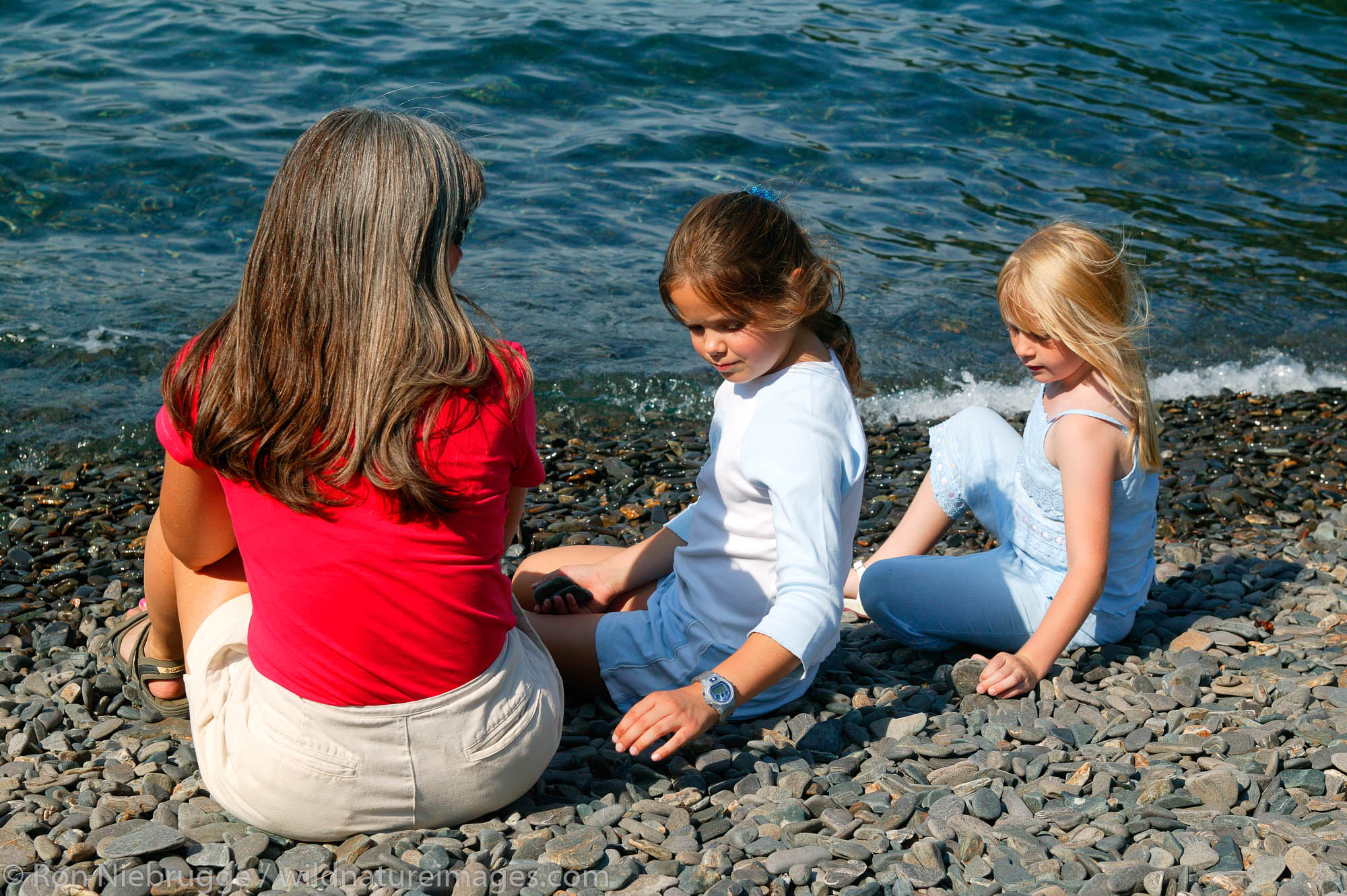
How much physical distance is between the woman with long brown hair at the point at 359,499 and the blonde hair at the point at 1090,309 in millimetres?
1812

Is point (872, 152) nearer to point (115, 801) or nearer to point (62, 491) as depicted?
point (62, 491)

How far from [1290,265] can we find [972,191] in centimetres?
304

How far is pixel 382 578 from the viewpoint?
2.58m

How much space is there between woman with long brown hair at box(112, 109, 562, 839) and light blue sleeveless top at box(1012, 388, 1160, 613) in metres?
1.92

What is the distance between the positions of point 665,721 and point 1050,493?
1801 mm

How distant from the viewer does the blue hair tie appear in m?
3.28

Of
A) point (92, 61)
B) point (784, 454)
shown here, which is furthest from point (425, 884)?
point (92, 61)

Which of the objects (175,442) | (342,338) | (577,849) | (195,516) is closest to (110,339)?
(195,516)

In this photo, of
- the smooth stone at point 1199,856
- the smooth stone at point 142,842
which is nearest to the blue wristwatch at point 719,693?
the smooth stone at point 1199,856

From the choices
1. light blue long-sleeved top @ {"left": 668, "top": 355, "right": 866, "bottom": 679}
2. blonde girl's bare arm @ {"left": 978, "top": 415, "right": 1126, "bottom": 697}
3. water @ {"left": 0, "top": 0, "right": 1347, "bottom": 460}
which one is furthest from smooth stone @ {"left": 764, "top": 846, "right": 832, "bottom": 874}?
water @ {"left": 0, "top": 0, "right": 1347, "bottom": 460}

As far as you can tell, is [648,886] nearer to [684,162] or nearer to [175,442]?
[175,442]

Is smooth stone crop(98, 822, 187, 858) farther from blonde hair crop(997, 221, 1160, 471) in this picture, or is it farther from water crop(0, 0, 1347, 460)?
water crop(0, 0, 1347, 460)

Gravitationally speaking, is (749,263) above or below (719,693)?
above

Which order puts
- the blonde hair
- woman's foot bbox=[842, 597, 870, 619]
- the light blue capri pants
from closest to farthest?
the blonde hair, the light blue capri pants, woman's foot bbox=[842, 597, 870, 619]
